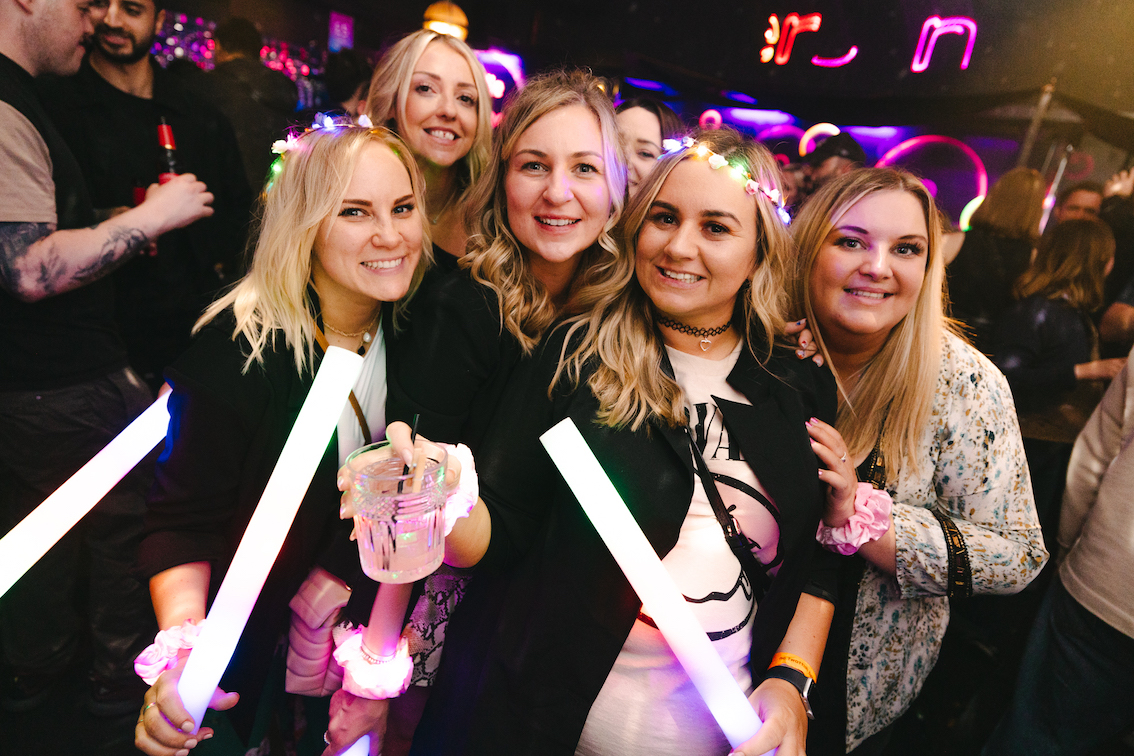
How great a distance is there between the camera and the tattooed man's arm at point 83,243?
1663 millimetres

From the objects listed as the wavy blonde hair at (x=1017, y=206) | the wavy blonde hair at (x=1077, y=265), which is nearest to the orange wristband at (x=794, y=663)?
the wavy blonde hair at (x=1077, y=265)

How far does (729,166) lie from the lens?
1.39 metres

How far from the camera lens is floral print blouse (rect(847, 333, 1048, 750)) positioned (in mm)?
1547

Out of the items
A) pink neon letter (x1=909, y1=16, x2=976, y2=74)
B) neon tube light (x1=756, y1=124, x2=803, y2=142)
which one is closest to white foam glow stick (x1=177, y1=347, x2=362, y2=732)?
pink neon letter (x1=909, y1=16, x2=976, y2=74)

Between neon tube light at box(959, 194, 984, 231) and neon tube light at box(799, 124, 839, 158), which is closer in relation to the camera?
neon tube light at box(959, 194, 984, 231)

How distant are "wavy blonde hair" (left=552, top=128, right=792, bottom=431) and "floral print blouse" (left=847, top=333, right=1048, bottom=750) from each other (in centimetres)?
59

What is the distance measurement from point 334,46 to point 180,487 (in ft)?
12.4

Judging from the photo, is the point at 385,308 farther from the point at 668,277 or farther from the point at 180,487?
the point at 668,277

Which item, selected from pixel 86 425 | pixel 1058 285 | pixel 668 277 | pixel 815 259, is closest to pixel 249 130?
pixel 86 425

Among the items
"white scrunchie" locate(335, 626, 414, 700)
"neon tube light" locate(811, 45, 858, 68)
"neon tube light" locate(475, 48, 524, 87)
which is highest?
"neon tube light" locate(811, 45, 858, 68)

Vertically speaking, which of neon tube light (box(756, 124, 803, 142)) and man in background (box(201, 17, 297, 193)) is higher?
neon tube light (box(756, 124, 803, 142))

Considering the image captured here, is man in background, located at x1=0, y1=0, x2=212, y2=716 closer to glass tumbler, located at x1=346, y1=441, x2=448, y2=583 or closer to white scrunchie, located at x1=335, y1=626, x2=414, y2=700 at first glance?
white scrunchie, located at x1=335, y1=626, x2=414, y2=700

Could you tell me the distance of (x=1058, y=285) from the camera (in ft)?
8.75

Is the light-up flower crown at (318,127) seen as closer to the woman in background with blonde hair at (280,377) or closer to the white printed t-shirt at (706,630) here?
the woman in background with blonde hair at (280,377)
